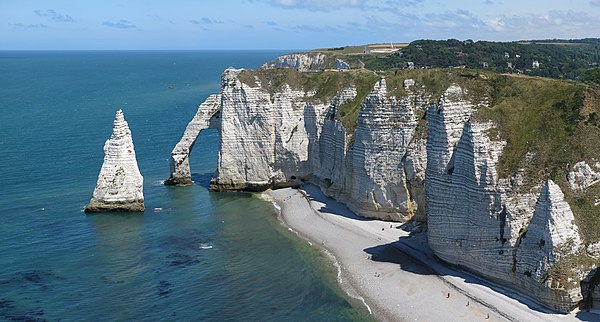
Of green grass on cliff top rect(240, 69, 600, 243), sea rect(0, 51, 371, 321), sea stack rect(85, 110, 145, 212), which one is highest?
green grass on cliff top rect(240, 69, 600, 243)

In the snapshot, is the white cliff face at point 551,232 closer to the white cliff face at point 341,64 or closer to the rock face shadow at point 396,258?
the rock face shadow at point 396,258

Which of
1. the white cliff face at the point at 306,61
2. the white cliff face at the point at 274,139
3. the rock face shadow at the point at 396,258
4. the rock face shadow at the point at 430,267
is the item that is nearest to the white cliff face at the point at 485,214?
the rock face shadow at the point at 430,267

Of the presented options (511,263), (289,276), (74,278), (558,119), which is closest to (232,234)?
(289,276)

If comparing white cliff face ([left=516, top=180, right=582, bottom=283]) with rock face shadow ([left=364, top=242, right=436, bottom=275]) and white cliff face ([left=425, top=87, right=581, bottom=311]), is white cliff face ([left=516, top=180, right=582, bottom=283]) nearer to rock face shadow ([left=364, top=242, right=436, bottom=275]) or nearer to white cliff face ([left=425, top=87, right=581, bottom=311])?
white cliff face ([left=425, top=87, right=581, bottom=311])

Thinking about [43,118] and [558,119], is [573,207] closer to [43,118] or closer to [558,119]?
[558,119]

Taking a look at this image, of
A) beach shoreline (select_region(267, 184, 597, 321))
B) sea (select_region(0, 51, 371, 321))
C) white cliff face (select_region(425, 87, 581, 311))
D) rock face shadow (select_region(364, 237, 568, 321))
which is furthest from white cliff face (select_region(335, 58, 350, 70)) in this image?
rock face shadow (select_region(364, 237, 568, 321))
